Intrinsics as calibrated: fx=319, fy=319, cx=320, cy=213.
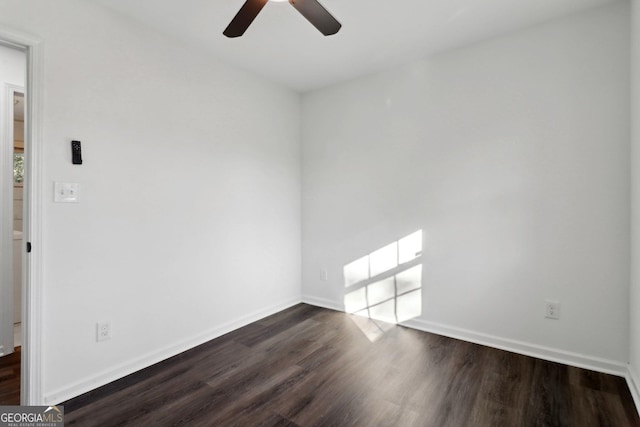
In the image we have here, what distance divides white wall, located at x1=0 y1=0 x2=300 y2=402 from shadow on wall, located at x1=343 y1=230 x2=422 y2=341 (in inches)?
36.7

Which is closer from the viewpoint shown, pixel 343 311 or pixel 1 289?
pixel 1 289

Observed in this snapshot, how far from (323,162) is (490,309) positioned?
2.13 metres

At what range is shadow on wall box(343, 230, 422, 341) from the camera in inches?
116

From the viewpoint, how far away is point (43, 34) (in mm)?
1842

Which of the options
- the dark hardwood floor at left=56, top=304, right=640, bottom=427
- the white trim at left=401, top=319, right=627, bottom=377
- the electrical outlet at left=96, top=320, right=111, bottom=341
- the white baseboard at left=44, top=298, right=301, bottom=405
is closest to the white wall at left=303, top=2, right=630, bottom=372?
the white trim at left=401, top=319, right=627, bottom=377

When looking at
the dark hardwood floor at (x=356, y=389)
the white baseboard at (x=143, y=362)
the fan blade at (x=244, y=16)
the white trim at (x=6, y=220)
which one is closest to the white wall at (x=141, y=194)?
the white baseboard at (x=143, y=362)

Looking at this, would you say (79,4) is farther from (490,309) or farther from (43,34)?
(490,309)

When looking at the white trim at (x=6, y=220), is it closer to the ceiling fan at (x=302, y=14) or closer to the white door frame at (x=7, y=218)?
the white door frame at (x=7, y=218)

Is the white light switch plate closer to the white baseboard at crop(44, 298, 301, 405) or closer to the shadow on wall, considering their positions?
the white baseboard at crop(44, 298, 301, 405)

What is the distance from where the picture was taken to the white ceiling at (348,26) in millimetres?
2115

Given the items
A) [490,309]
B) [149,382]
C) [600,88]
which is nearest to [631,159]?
[600,88]

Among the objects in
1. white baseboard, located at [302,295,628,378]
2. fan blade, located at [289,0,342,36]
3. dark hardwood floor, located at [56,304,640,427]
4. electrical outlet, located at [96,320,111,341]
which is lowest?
dark hardwood floor, located at [56,304,640,427]

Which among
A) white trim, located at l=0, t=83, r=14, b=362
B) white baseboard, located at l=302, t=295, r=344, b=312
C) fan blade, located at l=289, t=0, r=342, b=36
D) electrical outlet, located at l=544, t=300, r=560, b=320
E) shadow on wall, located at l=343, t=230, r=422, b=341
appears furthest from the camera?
white baseboard, located at l=302, t=295, r=344, b=312

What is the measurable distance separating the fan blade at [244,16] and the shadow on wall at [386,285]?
83.8 inches
